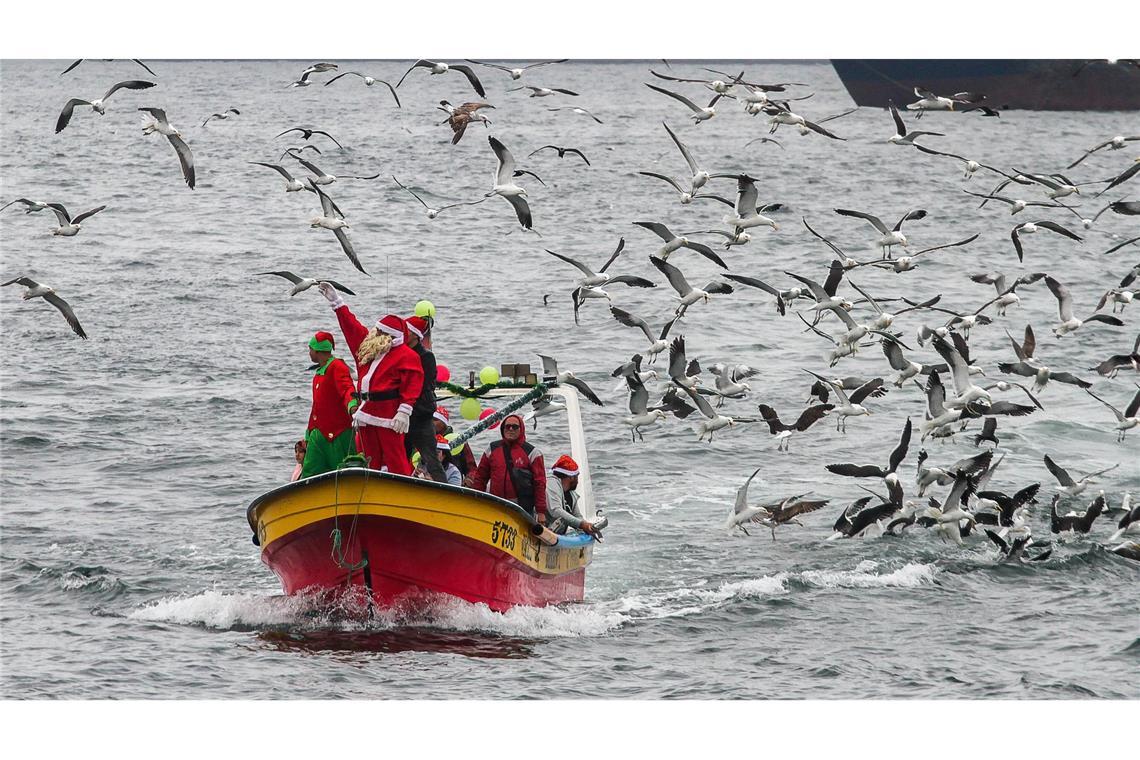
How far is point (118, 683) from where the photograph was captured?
44.2 feet

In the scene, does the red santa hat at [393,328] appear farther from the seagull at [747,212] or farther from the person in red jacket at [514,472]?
the seagull at [747,212]

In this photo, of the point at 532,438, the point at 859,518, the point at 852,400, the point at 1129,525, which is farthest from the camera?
the point at 532,438

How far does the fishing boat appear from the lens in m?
14.6

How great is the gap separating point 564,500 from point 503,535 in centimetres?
164

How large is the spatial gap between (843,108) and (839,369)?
53130mm

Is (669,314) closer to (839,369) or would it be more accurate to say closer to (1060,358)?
(839,369)

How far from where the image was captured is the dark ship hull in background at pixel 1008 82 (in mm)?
52094

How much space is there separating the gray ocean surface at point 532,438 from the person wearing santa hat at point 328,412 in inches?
57.4

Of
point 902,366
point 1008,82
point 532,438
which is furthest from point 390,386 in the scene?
point 1008,82

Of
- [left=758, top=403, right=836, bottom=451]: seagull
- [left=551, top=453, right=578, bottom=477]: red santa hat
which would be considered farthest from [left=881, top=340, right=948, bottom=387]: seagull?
[left=551, top=453, right=578, bottom=477]: red santa hat

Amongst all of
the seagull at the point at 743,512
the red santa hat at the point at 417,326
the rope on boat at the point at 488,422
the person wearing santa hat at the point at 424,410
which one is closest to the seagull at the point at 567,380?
the rope on boat at the point at 488,422

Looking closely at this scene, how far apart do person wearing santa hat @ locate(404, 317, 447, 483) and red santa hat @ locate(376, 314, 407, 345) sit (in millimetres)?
121

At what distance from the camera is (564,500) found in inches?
655

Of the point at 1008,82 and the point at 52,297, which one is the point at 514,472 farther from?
the point at 1008,82
